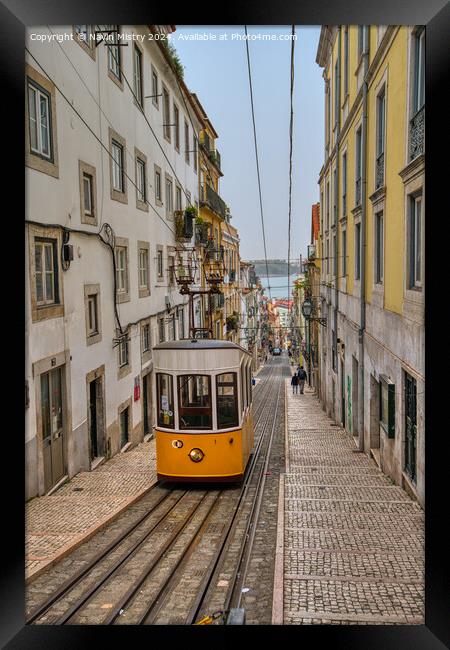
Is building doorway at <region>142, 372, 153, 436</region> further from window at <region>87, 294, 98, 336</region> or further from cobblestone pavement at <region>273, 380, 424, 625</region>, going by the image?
cobblestone pavement at <region>273, 380, 424, 625</region>

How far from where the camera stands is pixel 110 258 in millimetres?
8312

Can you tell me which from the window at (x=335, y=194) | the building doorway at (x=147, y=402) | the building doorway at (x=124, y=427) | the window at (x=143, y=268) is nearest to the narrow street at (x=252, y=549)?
the building doorway at (x=124, y=427)

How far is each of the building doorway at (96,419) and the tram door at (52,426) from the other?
1085 mm

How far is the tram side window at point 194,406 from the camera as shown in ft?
26.7

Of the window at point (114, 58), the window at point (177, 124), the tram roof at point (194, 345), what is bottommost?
the tram roof at point (194, 345)

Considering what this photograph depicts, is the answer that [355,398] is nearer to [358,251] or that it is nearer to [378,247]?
[358,251]

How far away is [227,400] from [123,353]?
188 centimetres

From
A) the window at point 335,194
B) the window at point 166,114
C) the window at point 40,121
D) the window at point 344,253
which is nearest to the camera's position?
the window at point 40,121

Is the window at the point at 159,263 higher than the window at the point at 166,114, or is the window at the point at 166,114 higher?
the window at the point at 166,114

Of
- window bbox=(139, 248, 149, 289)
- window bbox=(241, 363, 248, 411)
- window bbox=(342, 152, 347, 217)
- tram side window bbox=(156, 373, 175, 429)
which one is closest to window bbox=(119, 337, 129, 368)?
tram side window bbox=(156, 373, 175, 429)

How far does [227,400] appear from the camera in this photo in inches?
323

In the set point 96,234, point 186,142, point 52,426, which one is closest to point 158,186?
point 186,142
